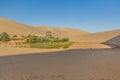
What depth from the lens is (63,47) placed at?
59625 millimetres

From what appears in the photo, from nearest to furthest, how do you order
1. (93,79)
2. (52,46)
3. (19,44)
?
(93,79), (52,46), (19,44)

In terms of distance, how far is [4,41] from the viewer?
6562 centimetres

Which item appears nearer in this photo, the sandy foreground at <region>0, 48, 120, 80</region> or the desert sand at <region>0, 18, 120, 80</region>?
the sandy foreground at <region>0, 48, 120, 80</region>

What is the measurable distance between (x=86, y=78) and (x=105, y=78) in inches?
38.3

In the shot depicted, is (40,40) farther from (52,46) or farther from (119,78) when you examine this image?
(119,78)

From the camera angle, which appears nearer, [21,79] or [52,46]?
[21,79]

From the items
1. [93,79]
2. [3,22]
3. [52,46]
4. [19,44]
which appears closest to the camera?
[93,79]

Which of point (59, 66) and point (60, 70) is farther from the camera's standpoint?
point (59, 66)

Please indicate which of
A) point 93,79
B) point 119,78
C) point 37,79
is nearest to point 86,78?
point 93,79

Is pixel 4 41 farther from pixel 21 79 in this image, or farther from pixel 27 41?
pixel 21 79

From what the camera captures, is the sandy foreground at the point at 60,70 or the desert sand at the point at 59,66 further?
the desert sand at the point at 59,66

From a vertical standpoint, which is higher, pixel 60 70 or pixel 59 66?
pixel 60 70

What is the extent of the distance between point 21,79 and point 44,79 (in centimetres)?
118

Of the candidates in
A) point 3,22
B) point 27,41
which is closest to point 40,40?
point 27,41
